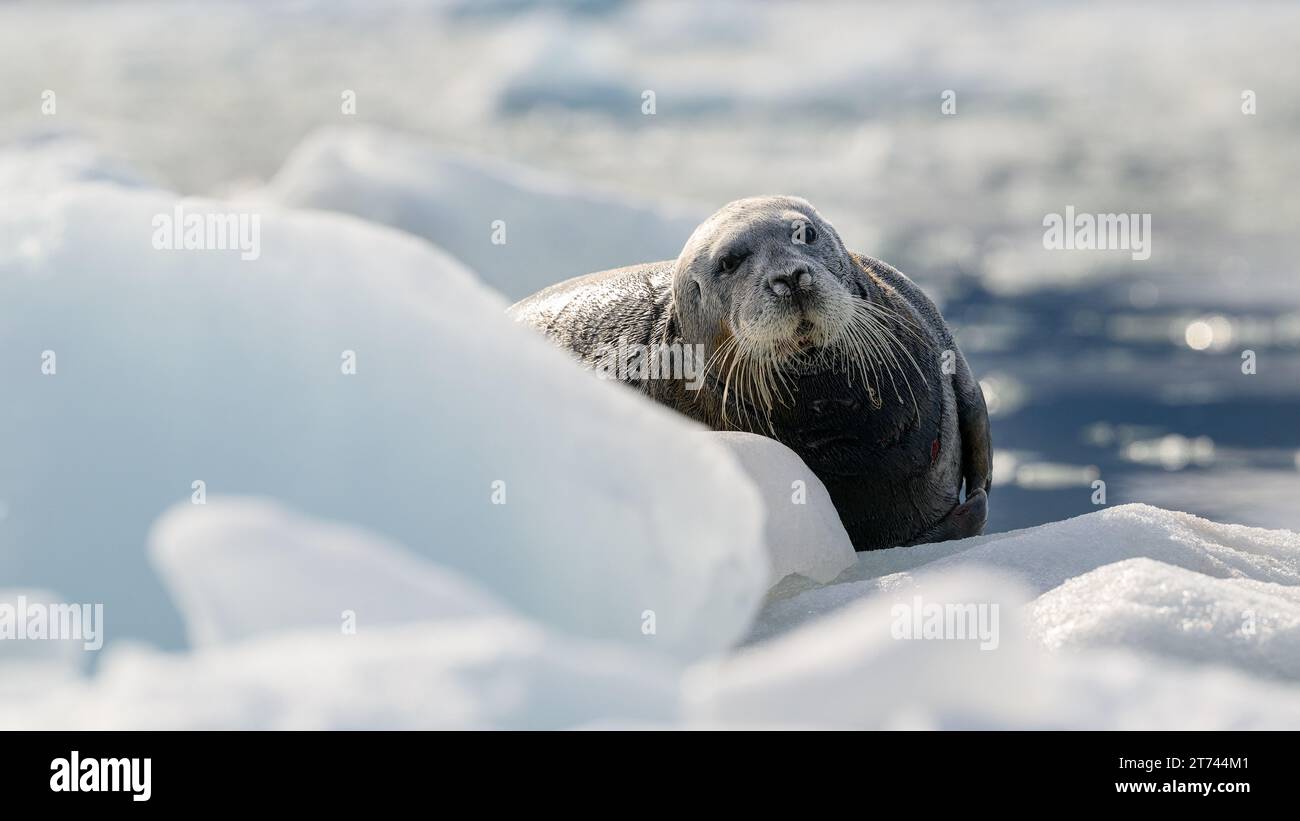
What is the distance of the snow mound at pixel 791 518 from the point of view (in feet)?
14.4

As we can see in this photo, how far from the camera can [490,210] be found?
983 centimetres

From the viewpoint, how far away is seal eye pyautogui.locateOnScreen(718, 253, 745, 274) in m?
5.08

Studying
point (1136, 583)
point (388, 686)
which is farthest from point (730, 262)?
point (388, 686)

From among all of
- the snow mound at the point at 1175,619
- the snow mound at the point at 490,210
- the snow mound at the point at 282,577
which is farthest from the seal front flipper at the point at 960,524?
the snow mound at the point at 490,210

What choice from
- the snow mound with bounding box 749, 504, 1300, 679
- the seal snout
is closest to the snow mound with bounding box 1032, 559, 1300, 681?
the snow mound with bounding box 749, 504, 1300, 679

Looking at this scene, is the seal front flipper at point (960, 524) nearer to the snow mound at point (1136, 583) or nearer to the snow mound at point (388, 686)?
the snow mound at point (1136, 583)

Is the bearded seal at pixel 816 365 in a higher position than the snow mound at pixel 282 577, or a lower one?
higher

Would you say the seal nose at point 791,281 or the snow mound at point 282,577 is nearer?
the snow mound at point 282,577

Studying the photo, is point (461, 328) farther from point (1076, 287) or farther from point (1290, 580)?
point (1076, 287)

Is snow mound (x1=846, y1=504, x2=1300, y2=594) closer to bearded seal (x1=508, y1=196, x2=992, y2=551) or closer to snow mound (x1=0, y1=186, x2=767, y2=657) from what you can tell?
bearded seal (x1=508, y1=196, x2=992, y2=551)

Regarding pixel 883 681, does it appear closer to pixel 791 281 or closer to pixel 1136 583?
pixel 1136 583

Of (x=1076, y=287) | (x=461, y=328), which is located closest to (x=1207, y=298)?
(x=1076, y=287)
